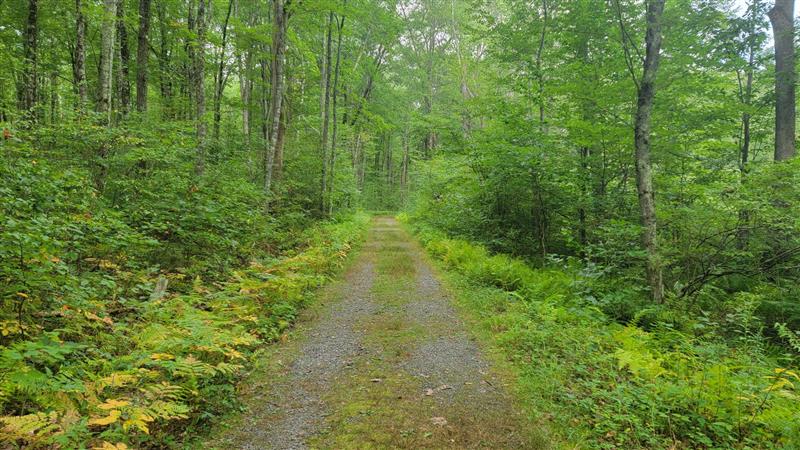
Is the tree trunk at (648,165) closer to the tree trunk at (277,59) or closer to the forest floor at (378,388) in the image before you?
the forest floor at (378,388)

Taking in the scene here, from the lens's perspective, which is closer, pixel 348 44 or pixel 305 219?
pixel 305 219

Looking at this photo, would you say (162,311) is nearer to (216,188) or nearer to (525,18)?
(216,188)

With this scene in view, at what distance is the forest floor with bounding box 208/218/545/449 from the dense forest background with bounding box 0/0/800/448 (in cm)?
45

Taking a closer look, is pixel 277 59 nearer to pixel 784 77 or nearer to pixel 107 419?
pixel 107 419

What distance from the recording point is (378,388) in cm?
443

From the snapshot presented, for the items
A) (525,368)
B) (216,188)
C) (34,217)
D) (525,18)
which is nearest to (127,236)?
(34,217)

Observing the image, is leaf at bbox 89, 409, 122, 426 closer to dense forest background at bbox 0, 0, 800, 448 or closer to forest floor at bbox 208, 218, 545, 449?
dense forest background at bbox 0, 0, 800, 448

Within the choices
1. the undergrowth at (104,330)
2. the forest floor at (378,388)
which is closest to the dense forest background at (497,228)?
the undergrowth at (104,330)

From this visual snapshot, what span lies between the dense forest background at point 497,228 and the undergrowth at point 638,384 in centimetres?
3

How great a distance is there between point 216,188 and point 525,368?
24.7 ft

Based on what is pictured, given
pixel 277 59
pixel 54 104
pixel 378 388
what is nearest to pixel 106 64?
pixel 277 59

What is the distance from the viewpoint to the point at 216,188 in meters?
8.60

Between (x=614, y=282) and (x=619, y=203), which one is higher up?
(x=619, y=203)

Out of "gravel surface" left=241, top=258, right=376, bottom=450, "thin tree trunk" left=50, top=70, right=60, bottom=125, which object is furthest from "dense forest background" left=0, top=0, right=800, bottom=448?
"thin tree trunk" left=50, top=70, right=60, bottom=125
